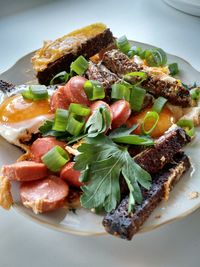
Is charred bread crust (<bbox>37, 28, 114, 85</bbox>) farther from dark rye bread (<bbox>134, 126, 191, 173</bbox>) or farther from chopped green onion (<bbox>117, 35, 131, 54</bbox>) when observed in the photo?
dark rye bread (<bbox>134, 126, 191, 173</bbox>)

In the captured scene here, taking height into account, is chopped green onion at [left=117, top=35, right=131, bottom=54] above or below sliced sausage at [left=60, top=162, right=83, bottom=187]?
above

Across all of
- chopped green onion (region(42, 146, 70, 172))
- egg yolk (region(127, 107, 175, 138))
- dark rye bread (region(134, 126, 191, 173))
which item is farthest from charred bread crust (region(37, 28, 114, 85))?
dark rye bread (region(134, 126, 191, 173))

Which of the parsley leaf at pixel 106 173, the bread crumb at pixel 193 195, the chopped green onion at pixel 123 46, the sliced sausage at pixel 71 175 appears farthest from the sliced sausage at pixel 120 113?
the chopped green onion at pixel 123 46

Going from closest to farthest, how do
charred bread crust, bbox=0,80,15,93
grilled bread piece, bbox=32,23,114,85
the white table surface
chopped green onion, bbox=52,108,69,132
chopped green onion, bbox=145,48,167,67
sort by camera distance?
the white table surface, chopped green onion, bbox=52,108,69,132, charred bread crust, bbox=0,80,15,93, grilled bread piece, bbox=32,23,114,85, chopped green onion, bbox=145,48,167,67

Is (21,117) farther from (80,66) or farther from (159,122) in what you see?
(159,122)

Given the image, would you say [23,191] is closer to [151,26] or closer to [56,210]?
[56,210]

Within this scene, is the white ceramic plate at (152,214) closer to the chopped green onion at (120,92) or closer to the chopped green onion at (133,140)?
the chopped green onion at (133,140)
